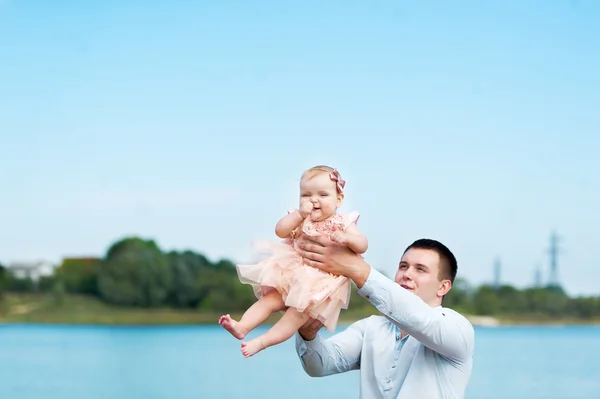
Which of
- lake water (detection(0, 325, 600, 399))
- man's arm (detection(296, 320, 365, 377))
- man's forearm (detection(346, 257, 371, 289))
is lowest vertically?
lake water (detection(0, 325, 600, 399))

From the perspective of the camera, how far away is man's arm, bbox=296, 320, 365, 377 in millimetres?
4004

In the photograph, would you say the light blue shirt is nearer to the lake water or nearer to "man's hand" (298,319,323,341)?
"man's hand" (298,319,323,341)

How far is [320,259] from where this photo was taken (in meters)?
3.60

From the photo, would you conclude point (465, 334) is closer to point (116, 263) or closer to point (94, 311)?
point (116, 263)

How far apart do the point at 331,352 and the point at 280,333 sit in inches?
19.5

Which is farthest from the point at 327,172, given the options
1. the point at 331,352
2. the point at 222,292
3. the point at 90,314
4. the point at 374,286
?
the point at 90,314

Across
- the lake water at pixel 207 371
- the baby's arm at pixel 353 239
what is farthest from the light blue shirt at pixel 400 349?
the lake water at pixel 207 371

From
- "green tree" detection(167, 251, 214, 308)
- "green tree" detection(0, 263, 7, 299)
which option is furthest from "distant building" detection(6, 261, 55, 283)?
"green tree" detection(167, 251, 214, 308)

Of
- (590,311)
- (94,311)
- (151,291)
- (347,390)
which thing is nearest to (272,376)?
(347,390)

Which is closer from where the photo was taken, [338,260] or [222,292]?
[338,260]

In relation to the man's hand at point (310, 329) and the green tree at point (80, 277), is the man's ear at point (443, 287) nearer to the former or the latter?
the man's hand at point (310, 329)

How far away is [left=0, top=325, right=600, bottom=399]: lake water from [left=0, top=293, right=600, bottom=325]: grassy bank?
344cm

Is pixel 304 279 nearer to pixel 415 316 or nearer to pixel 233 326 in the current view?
pixel 233 326

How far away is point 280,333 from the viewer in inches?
143
